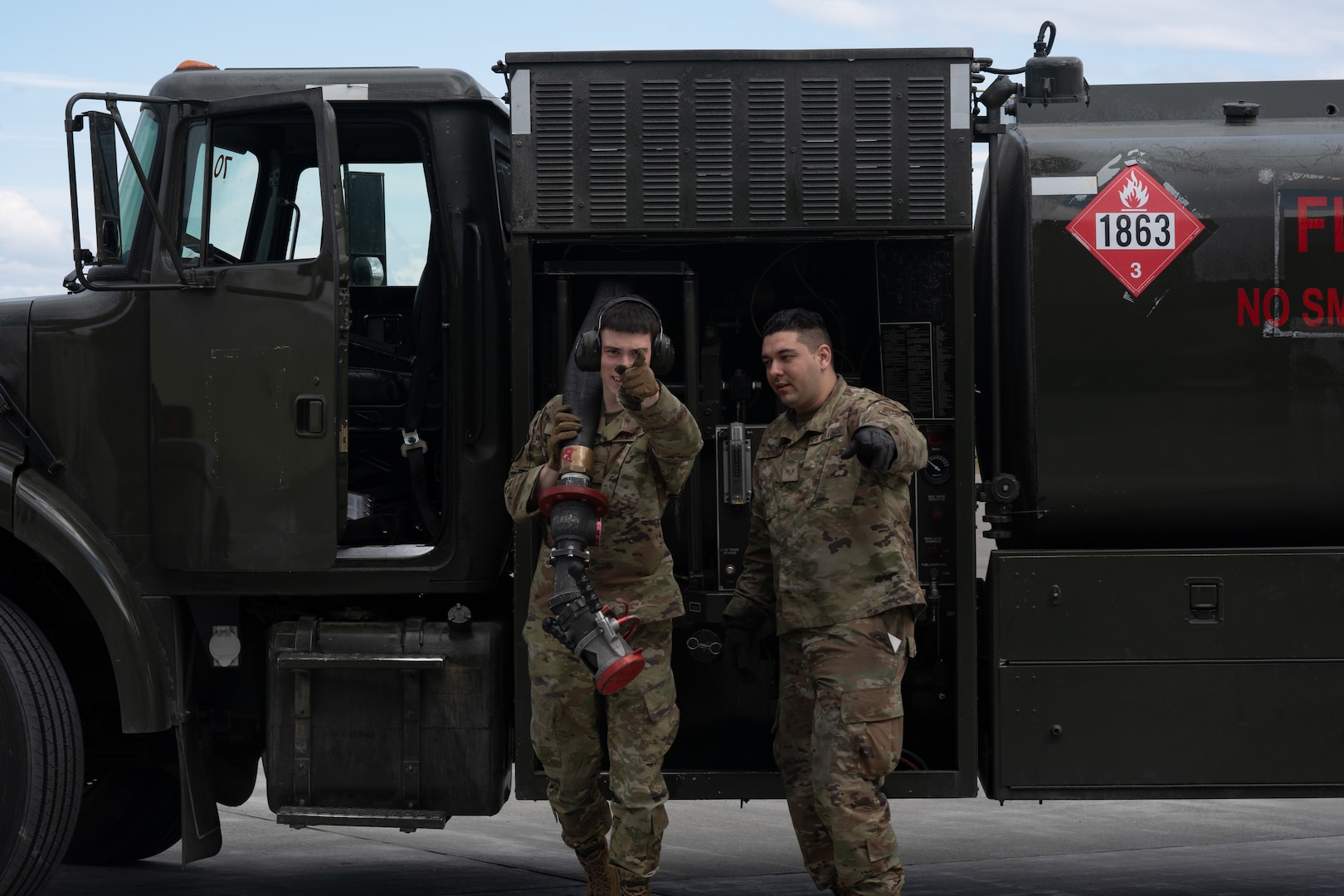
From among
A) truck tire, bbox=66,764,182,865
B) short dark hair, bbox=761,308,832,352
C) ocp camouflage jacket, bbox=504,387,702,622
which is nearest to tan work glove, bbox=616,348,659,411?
ocp camouflage jacket, bbox=504,387,702,622

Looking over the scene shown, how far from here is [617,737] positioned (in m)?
4.52

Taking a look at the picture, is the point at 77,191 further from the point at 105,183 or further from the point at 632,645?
the point at 632,645

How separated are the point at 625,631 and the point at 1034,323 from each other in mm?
1663

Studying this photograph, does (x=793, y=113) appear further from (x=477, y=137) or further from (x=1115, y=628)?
(x=1115, y=628)

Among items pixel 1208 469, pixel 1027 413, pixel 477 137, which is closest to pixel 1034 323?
pixel 1027 413

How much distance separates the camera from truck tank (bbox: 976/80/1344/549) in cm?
468

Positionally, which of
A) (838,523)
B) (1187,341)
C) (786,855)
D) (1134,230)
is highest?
(1134,230)

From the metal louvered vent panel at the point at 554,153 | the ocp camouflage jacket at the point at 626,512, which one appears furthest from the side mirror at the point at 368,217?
the ocp camouflage jacket at the point at 626,512

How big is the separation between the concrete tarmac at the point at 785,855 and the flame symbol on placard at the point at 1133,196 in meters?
2.63

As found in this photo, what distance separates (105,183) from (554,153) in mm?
1365

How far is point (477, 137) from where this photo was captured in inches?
191

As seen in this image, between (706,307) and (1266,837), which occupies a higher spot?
(706,307)

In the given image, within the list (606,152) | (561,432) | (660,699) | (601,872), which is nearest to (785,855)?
(601,872)

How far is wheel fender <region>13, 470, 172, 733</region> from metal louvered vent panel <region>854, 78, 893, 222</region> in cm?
264
